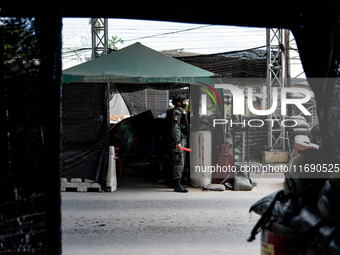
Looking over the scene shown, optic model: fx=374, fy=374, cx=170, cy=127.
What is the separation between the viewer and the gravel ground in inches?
193

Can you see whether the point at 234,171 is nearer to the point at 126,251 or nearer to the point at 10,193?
the point at 126,251

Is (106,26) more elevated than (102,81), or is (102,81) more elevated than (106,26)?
(106,26)

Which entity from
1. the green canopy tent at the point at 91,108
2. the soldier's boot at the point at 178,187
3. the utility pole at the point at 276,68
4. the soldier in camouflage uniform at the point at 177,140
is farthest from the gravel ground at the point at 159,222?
the utility pole at the point at 276,68

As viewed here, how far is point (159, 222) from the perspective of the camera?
6152 mm

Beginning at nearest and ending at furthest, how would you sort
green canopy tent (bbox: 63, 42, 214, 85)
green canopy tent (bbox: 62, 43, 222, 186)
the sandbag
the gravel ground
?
the gravel ground, the sandbag, green canopy tent (bbox: 62, 43, 222, 186), green canopy tent (bbox: 63, 42, 214, 85)

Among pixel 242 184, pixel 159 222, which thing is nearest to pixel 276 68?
pixel 242 184

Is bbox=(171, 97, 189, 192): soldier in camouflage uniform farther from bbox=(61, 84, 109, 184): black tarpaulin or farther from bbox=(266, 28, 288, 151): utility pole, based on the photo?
bbox=(266, 28, 288, 151): utility pole

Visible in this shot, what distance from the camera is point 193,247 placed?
16.1ft

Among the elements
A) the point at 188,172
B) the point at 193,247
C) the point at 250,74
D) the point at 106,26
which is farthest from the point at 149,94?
the point at 193,247

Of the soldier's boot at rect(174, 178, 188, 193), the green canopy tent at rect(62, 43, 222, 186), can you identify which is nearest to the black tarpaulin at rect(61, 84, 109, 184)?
the green canopy tent at rect(62, 43, 222, 186)

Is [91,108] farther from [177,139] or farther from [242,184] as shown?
[242,184]

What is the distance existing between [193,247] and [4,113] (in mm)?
3371

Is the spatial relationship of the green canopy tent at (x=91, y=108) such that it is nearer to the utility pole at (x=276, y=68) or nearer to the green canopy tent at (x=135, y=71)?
the green canopy tent at (x=135, y=71)

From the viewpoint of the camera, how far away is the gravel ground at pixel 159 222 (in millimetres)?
4914
